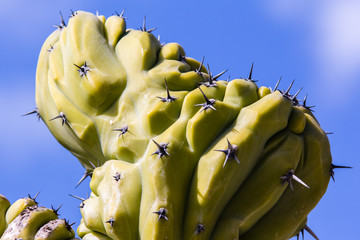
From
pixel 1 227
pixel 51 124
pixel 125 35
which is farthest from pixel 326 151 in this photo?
pixel 1 227

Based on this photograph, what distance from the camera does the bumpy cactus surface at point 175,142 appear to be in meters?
6.68

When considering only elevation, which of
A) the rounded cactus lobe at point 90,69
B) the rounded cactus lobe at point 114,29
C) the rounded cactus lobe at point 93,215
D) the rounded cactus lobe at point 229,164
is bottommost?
the rounded cactus lobe at point 93,215

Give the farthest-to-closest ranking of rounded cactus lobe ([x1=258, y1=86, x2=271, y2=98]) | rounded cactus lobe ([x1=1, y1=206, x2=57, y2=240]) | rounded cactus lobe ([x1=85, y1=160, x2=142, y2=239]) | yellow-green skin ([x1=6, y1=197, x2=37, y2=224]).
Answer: yellow-green skin ([x1=6, y1=197, x2=37, y2=224])
rounded cactus lobe ([x1=1, y1=206, x2=57, y2=240])
rounded cactus lobe ([x1=258, y1=86, x2=271, y2=98])
rounded cactus lobe ([x1=85, y1=160, x2=142, y2=239])

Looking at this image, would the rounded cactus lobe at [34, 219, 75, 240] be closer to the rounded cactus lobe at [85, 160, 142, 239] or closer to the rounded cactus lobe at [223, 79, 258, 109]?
the rounded cactus lobe at [85, 160, 142, 239]

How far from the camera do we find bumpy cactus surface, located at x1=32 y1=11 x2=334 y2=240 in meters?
6.68

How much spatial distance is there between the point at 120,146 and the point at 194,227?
4.22ft

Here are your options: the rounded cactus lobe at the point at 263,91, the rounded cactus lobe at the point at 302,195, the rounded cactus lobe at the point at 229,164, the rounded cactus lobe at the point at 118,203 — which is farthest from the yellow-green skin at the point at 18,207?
the rounded cactus lobe at the point at 263,91

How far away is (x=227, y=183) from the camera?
667 cm

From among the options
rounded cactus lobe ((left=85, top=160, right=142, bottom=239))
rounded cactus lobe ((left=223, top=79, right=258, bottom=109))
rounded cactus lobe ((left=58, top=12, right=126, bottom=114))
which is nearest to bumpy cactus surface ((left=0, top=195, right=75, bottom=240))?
rounded cactus lobe ((left=85, top=160, right=142, bottom=239))

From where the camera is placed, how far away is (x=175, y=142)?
682 centimetres

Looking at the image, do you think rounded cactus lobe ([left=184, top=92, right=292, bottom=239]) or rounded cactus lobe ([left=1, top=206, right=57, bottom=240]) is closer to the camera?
rounded cactus lobe ([left=184, top=92, right=292, bottom=239])

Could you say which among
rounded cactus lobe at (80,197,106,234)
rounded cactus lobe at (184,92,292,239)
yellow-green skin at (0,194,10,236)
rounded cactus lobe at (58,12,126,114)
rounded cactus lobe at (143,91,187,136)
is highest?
rounded cactus lobe at (58,12,126,114)

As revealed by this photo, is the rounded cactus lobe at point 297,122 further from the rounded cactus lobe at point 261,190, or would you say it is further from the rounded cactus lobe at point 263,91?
the rounded cactus lobe at point 263,91

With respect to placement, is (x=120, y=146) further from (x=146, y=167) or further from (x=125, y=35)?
(x=125, y=35)
